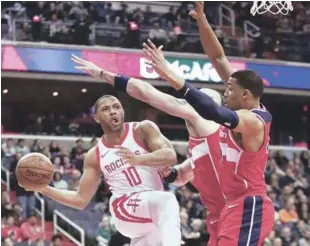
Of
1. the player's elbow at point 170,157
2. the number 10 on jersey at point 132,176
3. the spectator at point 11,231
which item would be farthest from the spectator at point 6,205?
the player's elbow at point 170,157

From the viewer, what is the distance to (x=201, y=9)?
642 cm

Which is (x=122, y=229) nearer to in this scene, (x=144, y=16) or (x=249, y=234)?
(x=249, y=234)

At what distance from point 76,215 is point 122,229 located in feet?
26.8

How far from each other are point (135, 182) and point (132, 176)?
0.06 m

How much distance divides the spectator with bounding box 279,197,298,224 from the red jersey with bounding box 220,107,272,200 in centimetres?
957

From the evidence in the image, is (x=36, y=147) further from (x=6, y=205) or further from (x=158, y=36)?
(x=158, y=36)

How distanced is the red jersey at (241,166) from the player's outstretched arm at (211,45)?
862 mm

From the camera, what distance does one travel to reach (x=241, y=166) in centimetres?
559

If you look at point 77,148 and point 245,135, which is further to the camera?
point 77,148

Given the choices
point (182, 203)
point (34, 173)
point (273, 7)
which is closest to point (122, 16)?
point (182, 203)

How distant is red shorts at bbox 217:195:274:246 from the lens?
5.56m

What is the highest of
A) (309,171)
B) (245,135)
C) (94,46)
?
(245,135)

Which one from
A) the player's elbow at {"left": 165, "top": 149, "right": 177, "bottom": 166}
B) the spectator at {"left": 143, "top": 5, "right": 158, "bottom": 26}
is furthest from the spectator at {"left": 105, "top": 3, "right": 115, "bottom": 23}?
the player's elbow at {"left": 165, "top": 149, "right": 177, "bottom": 166}

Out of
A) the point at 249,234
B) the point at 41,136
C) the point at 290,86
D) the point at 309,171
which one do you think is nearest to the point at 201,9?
the point at 249,234
